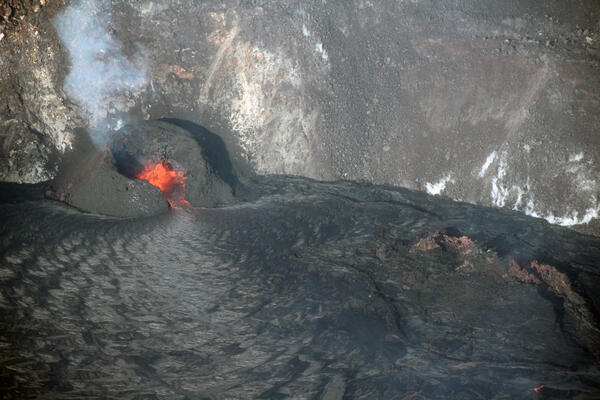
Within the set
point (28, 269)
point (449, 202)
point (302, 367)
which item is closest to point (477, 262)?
point (449, 202)

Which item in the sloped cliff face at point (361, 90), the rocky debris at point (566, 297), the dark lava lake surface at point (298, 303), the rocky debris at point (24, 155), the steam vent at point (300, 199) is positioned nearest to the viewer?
the dark lava lake surface at point (298, 303)

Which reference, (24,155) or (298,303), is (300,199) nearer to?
(298,303)

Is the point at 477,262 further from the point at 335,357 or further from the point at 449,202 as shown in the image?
the point at 335,357

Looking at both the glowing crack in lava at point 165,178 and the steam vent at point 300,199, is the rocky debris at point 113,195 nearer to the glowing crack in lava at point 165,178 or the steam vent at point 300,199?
the steam vent at point 300,199

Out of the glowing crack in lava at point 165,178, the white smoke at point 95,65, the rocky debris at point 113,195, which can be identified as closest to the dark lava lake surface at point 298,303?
the rocky debris at point 113,195

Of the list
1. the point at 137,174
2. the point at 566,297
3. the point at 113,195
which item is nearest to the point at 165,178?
the point at 137,174

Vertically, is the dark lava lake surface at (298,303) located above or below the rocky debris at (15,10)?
below
